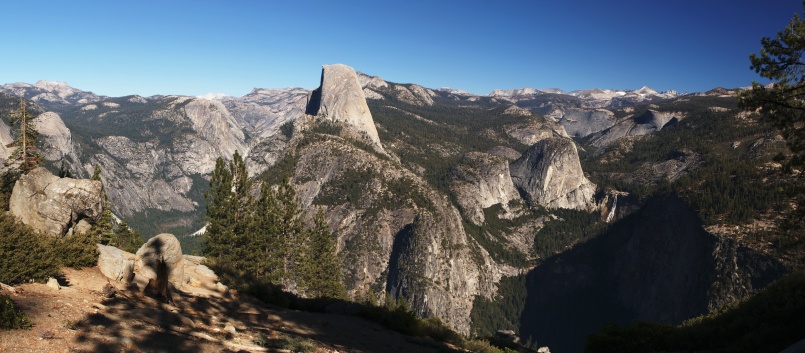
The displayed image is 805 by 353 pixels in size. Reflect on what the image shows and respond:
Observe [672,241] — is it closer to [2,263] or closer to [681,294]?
[681,294]

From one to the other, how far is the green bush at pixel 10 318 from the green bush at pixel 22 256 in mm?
5226

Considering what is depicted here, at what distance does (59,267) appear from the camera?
19391 millimetres

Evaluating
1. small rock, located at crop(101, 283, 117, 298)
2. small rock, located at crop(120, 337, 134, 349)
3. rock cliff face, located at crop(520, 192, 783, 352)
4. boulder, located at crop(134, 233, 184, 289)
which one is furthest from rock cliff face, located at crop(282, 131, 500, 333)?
small rock, located at crop(120, 337, 134, 349)

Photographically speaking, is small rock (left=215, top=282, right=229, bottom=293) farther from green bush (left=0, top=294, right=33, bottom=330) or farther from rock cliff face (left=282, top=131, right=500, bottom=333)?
rock cliff face (left=282, top=131, right=500, bottom=333)

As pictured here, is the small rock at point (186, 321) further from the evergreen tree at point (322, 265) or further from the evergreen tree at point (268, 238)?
the evergreen tree at point (322, 265)

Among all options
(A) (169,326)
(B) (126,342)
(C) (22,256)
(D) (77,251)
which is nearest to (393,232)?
(D) (77,251)

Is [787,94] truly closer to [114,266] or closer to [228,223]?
[114,266]

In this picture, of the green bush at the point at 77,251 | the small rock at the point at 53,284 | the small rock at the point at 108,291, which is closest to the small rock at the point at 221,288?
the green bush at the point at 77,251

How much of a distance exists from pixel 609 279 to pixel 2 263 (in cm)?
21185

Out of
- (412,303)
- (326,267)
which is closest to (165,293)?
(326,267)

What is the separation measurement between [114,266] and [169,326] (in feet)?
31.3

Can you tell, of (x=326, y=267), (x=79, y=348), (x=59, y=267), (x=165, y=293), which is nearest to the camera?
(x=79, y=348)

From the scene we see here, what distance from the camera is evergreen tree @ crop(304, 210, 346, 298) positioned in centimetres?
6075

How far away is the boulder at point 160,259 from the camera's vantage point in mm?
24625
